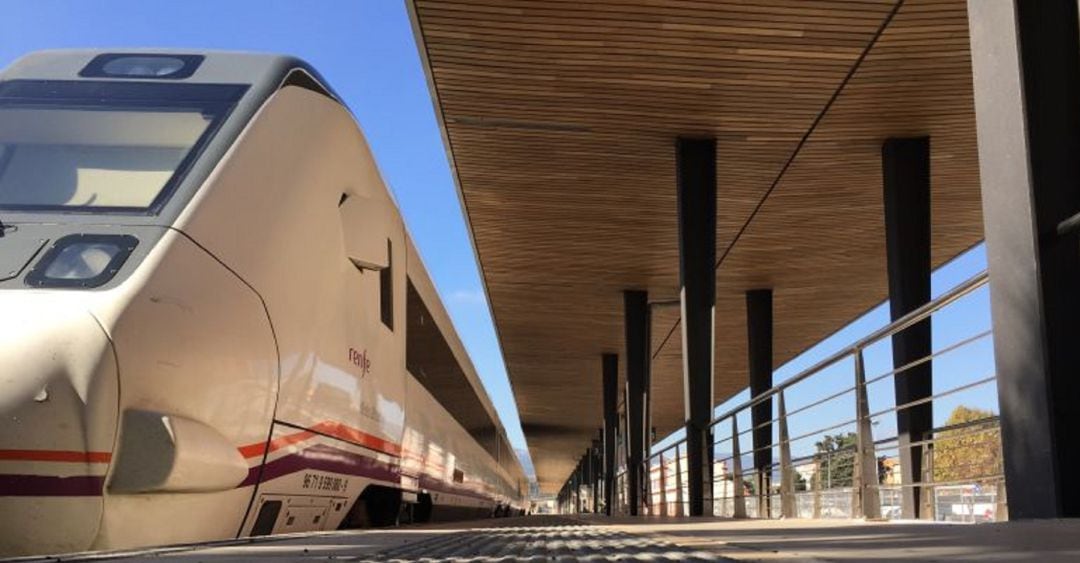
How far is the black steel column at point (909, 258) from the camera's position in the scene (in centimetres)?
1061

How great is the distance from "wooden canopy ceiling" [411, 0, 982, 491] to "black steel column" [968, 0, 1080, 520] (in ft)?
14.7

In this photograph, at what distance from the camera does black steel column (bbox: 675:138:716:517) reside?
11.7 metres

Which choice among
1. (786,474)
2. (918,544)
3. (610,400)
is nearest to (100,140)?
(918,544)

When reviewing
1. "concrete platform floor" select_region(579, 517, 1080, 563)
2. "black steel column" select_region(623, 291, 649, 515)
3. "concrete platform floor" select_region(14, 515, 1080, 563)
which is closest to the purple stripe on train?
"concrete platform floor" select_region(14, 515, 1080, 563)

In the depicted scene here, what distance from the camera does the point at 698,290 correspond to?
41.8 feet

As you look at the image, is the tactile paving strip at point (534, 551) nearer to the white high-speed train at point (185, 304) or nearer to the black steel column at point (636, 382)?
the white high-speed train at point (185, 304)

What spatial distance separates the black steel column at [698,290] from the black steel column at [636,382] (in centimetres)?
543

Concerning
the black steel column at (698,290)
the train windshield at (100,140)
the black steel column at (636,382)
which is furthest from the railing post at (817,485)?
the black steel column at (636,382)

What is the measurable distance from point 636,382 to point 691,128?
973cm

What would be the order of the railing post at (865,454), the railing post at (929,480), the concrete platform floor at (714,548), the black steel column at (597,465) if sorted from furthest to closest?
the black steel column at (597,465)
the railing post at (929,480)
the railing post at (865,454)
the concrete platform floor at (714,548)

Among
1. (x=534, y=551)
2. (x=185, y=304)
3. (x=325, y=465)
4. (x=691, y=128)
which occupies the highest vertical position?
(x=691, y=128)

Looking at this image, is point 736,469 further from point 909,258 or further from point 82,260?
point 82,260

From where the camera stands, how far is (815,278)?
18.5 metres

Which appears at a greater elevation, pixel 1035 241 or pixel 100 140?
pixel 100 140
